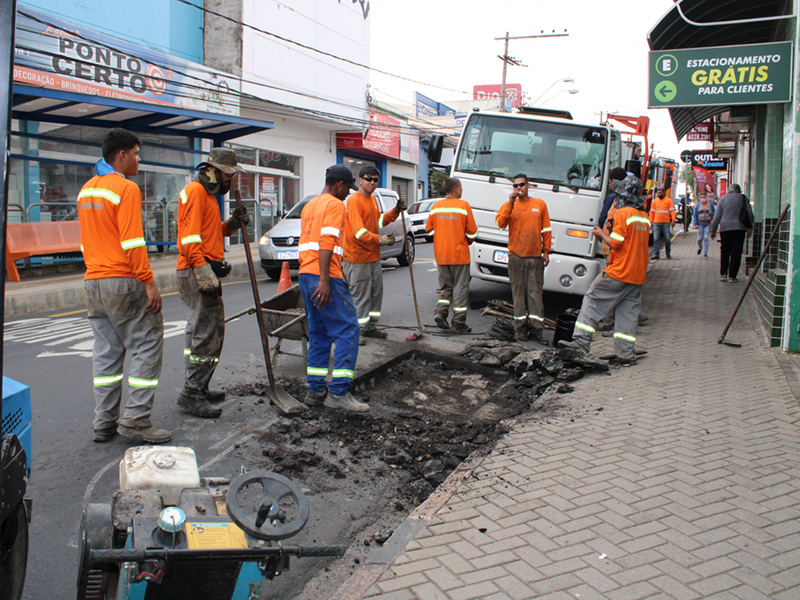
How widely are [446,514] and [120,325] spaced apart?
2457 mm

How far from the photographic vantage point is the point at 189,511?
2.33 m

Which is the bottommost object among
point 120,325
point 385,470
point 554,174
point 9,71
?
point 385,470

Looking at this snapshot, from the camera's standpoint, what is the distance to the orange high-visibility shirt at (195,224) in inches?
186

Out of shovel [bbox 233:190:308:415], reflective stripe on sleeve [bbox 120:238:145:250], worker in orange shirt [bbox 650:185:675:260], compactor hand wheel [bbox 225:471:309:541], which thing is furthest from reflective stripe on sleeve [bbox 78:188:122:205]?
worker in orange shirt [bbox 650:185:675:260]

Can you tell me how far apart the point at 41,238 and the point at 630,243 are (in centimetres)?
1067

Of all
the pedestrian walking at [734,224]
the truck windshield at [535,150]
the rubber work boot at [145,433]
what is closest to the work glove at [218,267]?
the rubber work boot at [145,433]

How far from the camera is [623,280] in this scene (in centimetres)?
676

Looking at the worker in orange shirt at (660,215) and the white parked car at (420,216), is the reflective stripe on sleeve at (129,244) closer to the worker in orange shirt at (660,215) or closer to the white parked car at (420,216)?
the worker in orange shirt at (660,215)

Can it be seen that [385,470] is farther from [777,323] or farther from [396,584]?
[777,323]

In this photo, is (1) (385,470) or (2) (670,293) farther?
(2) (670,293)

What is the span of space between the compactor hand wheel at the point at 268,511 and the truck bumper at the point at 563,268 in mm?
6921

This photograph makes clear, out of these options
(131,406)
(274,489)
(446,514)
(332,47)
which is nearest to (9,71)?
(274,489)

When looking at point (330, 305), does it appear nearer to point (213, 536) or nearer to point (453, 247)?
point (213, 536)

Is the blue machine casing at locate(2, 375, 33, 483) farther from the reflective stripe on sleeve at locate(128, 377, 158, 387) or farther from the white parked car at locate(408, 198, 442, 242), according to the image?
the white parked car at locate(408, 198, 442, 242)
